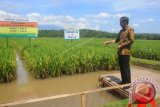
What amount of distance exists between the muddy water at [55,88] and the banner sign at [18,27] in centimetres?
735

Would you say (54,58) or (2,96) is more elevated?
(54,58)

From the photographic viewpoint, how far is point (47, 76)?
9375 mm

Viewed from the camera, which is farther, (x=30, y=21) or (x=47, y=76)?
(x=30, y=21)

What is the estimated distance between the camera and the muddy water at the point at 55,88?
6.35m

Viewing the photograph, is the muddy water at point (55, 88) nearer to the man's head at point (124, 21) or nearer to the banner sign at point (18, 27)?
the man's head at point (124, 21)

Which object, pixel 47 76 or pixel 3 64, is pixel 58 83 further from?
pixel 3 64

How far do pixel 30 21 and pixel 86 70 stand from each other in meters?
8.68

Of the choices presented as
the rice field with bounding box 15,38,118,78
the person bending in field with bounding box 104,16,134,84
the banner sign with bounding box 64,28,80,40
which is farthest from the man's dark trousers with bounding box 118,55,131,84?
the banner sign with bounding box 64,28,80,40

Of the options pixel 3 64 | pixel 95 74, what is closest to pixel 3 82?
pixel 3 64

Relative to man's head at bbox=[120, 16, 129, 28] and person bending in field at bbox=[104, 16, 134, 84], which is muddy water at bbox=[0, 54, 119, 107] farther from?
man's head at bbox=[120, 16, 129, 28]

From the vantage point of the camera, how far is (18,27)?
17.1 m

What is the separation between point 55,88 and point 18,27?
1022 centimetres

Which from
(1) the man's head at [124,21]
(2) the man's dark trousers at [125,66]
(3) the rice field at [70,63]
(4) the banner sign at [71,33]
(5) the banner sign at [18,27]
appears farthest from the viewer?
(5) the banner sign at [18,27]

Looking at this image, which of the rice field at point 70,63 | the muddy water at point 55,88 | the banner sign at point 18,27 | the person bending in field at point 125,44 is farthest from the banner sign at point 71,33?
the person bending in field at point 125,44
